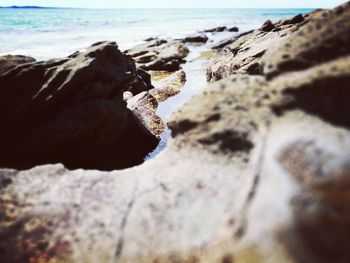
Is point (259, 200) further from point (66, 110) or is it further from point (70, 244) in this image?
point (66, 110)

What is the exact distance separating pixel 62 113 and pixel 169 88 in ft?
21.6

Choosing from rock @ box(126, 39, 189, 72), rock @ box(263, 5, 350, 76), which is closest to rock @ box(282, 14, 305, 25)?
rock @ box(126, 39, 189, 72)

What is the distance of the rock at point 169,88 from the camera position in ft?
39.6

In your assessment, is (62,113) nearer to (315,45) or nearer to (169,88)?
(315,45)

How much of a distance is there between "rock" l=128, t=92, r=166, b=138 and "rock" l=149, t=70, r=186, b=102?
4.96ft

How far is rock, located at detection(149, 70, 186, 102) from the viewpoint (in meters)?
12.1

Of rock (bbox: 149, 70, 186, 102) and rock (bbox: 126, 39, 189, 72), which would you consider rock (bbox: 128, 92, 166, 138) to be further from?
rock (bbox: 126, 39, 189, 72)

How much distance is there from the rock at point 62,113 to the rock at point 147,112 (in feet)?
4.02

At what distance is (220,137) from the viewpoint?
12.5 feet

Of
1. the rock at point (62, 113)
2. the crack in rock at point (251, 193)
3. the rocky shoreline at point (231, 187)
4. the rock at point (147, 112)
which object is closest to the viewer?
the rocky shoreline at point (231, 187)

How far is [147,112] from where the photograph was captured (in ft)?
30.9

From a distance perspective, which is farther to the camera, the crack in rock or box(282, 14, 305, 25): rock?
box(282, 14, 305, 25): rock

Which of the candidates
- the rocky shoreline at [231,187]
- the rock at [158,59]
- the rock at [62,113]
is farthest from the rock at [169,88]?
the rocky shoreline at [231,187]

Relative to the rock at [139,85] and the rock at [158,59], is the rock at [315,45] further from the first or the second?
the rock at [158,59]
